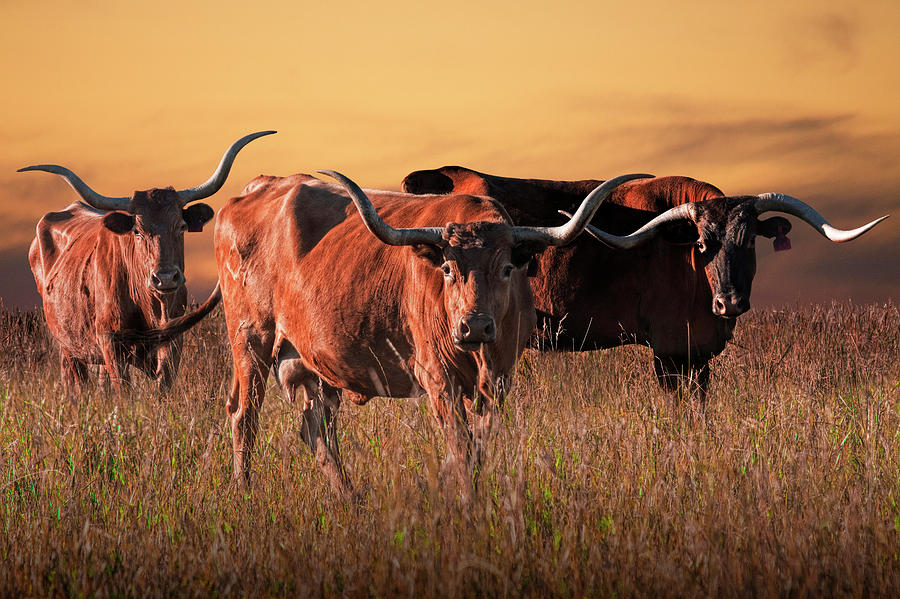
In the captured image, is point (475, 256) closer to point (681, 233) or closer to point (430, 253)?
point (430, 253)

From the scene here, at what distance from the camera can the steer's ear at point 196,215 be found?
10.1m

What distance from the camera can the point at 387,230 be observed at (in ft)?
17.9

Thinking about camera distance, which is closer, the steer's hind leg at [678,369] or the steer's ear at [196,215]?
the steer's hind leg at [678,369]

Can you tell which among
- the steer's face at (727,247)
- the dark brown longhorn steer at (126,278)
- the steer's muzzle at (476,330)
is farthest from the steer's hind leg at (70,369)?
the steer's muzzle at (476,330)

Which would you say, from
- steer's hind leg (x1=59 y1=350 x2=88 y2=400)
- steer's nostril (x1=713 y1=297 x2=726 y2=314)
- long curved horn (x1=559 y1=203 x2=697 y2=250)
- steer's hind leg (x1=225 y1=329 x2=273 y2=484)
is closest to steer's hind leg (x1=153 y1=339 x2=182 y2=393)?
steer's hind leg (x1=59 y1=350 x2=88 y2=400)

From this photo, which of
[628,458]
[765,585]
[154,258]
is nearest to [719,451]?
[628,458]

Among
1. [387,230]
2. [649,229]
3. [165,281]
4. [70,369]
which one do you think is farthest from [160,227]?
[649,229]

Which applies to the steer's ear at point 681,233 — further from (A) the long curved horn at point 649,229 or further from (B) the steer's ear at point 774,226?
(B) the steer's ear at point 774,226

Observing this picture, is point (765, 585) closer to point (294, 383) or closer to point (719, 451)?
point (719, 451)

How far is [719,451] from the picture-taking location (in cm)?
548

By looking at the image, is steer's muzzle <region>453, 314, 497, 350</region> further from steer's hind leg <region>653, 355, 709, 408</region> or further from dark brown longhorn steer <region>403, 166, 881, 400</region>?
steer's hind leg <region>653, 355, 709, 408</region>

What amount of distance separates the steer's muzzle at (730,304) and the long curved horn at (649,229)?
2.77 feet

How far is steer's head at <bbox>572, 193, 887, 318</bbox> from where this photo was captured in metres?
8.12

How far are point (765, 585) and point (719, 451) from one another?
5.79 feet
